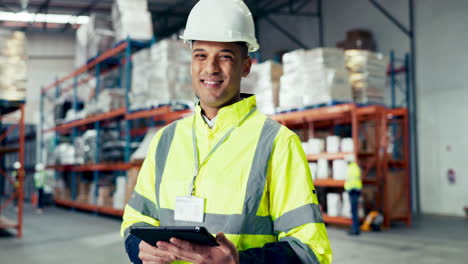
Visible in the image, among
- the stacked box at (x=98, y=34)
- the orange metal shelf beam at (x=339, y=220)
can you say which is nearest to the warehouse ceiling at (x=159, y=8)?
the stacked box at (x=98, y=34)

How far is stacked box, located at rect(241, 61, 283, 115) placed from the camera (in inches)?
367

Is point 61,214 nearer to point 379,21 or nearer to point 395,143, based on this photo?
point 395,143

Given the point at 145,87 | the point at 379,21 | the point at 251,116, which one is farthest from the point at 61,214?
the point at 251,116

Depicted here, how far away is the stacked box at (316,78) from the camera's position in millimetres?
8594

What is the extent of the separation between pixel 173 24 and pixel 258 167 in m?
21.5

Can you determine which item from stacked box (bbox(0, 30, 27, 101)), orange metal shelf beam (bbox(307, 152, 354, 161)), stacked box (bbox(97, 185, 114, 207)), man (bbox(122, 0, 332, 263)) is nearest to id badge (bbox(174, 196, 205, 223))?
man (bbox(122, 0, 332, 263))

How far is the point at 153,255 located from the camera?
4.50 feet

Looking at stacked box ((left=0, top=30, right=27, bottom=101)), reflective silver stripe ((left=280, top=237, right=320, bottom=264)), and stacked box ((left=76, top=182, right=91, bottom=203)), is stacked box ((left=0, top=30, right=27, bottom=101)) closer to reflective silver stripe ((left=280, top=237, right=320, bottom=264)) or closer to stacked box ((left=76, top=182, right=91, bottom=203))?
stacked box ((left=76, top=182, right=91, bottom=203))

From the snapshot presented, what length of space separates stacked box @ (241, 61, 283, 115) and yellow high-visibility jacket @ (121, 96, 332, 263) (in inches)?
307

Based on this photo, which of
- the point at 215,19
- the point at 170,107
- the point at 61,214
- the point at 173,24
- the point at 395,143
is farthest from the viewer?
the point at 173,24

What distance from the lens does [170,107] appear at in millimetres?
9836

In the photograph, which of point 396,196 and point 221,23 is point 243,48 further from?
point 396,196

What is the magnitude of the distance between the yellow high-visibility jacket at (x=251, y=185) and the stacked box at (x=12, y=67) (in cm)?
783

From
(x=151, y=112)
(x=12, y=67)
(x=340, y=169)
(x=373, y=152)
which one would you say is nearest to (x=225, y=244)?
(x=340, y=169)
